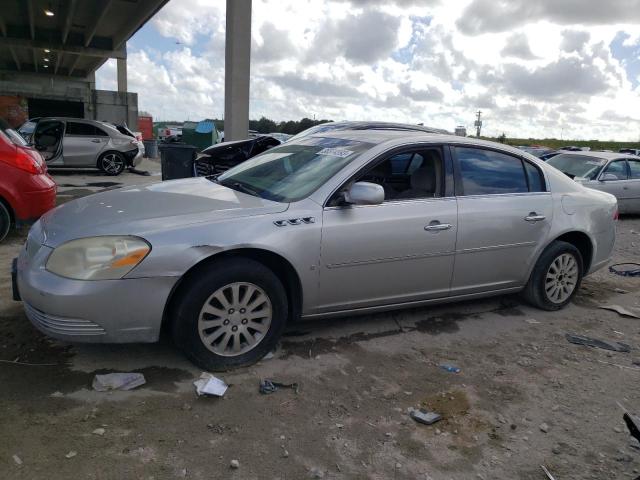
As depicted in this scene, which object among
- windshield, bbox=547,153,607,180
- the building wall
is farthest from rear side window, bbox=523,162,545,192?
the building wall

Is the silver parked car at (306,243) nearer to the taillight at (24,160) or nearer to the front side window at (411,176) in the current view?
the front side window at (411,176)

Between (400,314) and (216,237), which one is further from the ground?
(216,237)

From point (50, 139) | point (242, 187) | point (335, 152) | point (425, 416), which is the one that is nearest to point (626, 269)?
point (335, 152)

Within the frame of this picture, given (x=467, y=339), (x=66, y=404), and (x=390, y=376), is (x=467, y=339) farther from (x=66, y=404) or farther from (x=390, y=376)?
(x=66, y=404)

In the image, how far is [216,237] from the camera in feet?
10.3

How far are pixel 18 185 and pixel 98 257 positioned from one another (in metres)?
3.43

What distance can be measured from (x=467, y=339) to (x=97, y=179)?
11.4m

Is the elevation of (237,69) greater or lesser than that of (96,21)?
lesser

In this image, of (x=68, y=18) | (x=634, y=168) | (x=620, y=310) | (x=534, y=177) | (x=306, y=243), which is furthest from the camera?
(x=68, y=18)

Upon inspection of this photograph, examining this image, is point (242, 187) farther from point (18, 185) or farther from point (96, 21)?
point (96, 21)

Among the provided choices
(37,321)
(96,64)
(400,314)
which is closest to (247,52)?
(400,314)

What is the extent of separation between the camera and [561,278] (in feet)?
15.7

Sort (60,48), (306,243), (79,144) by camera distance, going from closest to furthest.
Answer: (306,243)
(79,144)
(60,48)

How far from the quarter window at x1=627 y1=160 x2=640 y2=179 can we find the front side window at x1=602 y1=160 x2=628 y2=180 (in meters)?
0.19
